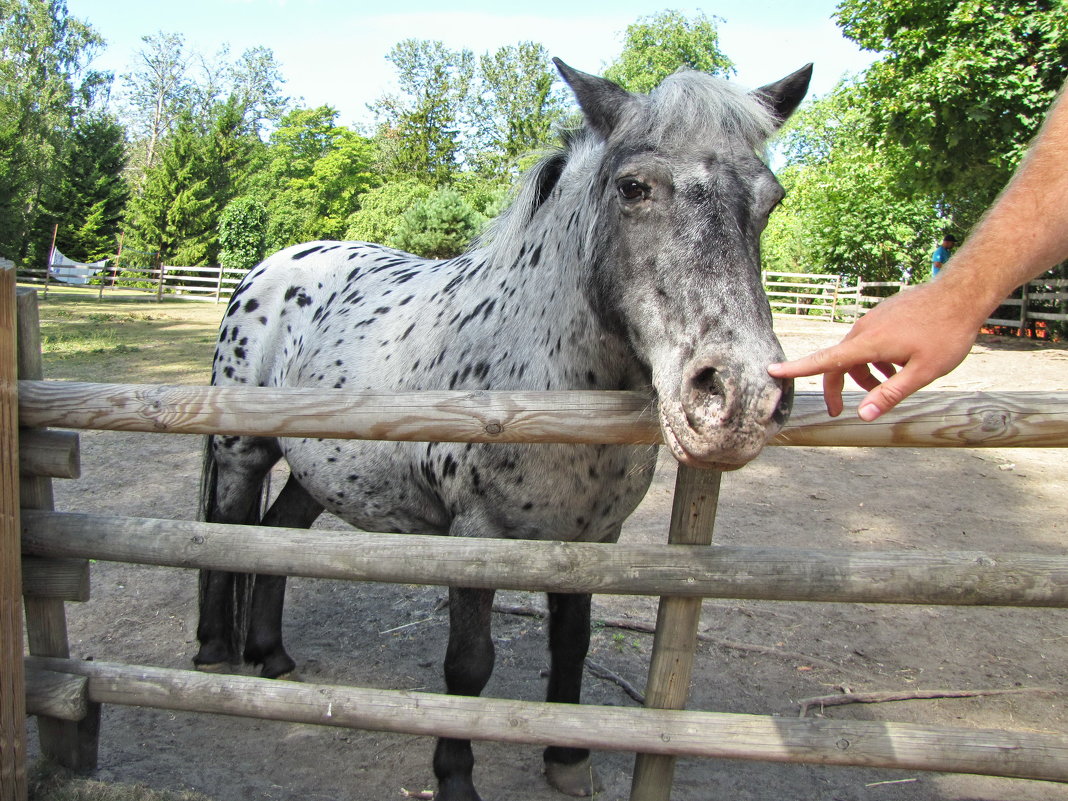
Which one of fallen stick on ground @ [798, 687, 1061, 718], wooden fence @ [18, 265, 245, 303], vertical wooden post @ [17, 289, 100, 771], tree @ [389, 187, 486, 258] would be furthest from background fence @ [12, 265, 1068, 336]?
vertical wooden post @ [17, 289, 100, 771]

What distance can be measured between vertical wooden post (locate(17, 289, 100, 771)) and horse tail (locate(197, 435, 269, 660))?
1.08 metres

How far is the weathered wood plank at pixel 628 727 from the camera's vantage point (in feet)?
7.55

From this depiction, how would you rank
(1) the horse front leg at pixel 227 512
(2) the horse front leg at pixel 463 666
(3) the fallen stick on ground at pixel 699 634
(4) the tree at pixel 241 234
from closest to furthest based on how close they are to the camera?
(2) the horse front leg at pixel 463 666
(1) the horse front leg at pixel 227 512
(3) the fallen stick on ground at pixel 699 634
(4) the tree at pixel 241 234

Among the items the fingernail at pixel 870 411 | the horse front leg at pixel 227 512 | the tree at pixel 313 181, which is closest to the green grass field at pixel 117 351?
the horse front leg at pixel 227 512

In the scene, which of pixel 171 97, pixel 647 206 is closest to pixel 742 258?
pixel 647 206

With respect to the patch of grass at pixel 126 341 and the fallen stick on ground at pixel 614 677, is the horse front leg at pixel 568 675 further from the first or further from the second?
the patch of grass at pixel 126 341

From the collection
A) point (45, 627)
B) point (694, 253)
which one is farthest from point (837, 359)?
point (45, 627)

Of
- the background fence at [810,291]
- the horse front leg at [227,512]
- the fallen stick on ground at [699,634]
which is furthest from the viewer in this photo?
the background fence at [810,291]

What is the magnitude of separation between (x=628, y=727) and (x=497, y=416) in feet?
3.46

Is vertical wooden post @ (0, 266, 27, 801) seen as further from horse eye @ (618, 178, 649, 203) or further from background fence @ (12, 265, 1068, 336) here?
background fence @ (12, 265, 1068, 336)

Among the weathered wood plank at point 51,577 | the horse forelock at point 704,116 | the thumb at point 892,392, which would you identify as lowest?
the weathered wood plank at point 51,577

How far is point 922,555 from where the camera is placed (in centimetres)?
234

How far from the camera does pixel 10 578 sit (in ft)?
7.95

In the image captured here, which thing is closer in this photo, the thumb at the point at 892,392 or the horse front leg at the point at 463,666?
the thumb at the point at 892,392
